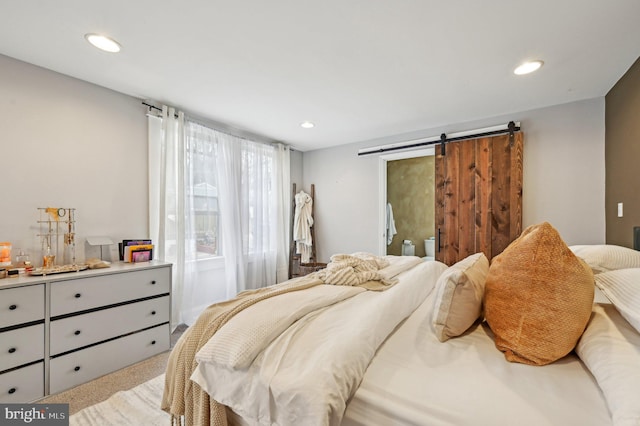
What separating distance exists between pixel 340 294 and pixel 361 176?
9.47ft

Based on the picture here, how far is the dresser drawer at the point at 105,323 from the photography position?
6.19ft

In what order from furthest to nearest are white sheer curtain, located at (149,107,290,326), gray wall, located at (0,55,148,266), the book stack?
white sheer curtain, located at (149,107,290,326) → the book stack → gray wall, located at (0,55,148,266)

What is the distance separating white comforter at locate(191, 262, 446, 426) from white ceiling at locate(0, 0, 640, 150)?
163 cm

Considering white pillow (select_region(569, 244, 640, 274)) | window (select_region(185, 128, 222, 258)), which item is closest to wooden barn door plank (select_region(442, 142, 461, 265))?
white pillow (select_region(569, 244, 640, 274))

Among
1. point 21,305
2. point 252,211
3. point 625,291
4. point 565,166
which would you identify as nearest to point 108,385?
point 21,305

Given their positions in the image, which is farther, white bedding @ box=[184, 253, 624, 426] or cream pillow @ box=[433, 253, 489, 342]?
cream pillow @ box=[433, 253, 489, 342]

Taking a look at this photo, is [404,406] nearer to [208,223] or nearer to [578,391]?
[578,391]

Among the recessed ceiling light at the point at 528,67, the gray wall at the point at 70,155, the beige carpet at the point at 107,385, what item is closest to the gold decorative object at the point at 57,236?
the gray wall at the point at 70,155

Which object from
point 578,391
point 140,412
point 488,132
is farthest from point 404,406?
point 488,132

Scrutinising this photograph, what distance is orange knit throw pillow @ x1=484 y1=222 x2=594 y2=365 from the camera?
0.99 meters

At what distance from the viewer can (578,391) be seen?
84cm

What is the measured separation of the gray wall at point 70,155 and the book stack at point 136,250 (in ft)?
0.54

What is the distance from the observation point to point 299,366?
0.95 metres

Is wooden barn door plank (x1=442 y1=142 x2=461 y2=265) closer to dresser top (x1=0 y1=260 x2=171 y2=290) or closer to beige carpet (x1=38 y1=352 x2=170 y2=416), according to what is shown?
dresser top (x1=0 y1=260 x2=171 y2=290)
